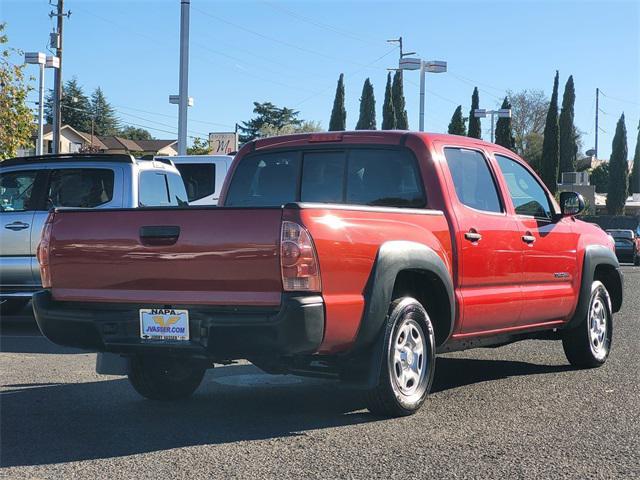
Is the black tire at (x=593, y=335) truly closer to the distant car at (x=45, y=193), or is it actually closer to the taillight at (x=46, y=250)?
the taillight at (x=46, y=250)

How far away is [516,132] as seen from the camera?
3418 inches

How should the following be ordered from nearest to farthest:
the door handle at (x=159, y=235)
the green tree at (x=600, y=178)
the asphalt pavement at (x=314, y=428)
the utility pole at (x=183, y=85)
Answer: the asphalt pavement at (x=314, y=428)
the door handle at (x=159, y=235)
the utility pole at (x=183, y=85)
the green tree at (x=600, y=178)

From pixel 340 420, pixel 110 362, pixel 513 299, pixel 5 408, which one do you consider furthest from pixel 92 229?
pixel 513 299

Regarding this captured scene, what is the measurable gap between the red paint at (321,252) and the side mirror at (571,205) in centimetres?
97

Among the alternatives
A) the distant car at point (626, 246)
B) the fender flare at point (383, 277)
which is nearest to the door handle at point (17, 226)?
the fender flare at point (383, 277)

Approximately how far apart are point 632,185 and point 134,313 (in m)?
79.1

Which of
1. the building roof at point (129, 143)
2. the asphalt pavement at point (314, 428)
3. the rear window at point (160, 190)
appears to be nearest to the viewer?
the asphalt pavement at point (314, 428)

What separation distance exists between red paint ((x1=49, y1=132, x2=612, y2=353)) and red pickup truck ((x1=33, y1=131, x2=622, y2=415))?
1 centimetres

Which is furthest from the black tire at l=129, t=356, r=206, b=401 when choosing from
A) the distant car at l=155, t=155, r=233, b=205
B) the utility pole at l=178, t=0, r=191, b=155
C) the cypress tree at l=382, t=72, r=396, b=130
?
the cypress tree at l=382, t=72, r=396, b=130

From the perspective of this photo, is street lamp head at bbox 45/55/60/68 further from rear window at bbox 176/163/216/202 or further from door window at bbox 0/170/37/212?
door window at bbox 0/170/37/212

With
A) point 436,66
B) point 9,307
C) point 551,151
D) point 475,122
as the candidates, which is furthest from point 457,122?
point 9,307

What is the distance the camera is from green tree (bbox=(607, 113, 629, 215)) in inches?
2603

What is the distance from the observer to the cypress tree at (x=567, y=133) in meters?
71.4

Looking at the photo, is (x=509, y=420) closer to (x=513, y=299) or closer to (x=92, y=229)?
(x=513, y=299)
